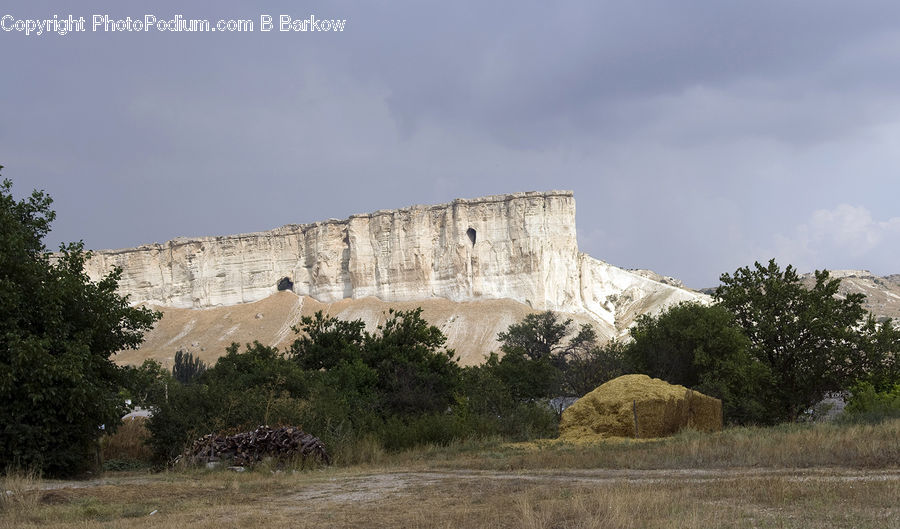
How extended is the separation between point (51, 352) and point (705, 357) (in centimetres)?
2019

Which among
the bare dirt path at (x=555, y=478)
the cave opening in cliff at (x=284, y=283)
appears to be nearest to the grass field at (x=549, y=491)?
the bare dirt path at (x=555, y=478)

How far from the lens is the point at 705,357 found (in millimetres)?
26422

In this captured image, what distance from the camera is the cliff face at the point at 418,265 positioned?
3735 inches

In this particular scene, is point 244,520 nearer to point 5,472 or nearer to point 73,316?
point 5,472

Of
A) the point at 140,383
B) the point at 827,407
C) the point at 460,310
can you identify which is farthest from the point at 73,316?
the point at 460,310

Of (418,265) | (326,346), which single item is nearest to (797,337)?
(326,346)

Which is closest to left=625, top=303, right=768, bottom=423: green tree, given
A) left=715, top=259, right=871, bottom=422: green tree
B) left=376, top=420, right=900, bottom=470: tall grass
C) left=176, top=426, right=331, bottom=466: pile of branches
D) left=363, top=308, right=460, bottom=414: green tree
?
left=715, top=259, right=871, bottom=422: green tree

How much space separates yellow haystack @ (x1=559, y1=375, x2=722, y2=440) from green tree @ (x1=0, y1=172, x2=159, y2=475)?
1073 cm

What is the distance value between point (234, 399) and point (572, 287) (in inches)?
3121

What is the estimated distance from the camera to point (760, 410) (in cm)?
2491

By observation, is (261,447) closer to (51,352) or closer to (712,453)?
(51,352)

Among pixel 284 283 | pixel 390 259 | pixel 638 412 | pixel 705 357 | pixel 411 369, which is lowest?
pixel 638 412

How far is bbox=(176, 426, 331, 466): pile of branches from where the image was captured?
15.2m

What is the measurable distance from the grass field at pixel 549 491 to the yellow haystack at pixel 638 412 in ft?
10.2
